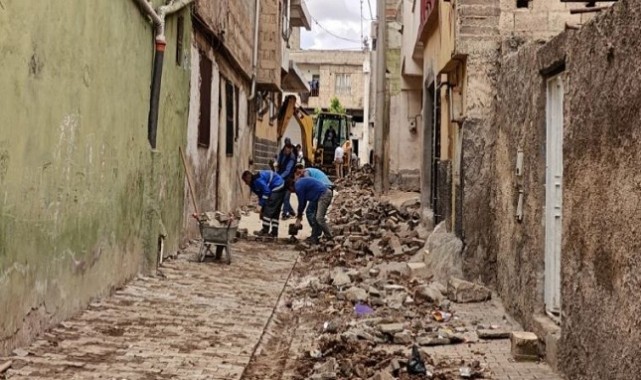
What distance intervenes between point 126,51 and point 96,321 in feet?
9.67

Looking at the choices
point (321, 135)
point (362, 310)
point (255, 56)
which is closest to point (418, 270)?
point (362, 310)

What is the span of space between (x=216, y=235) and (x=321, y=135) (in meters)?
27.5

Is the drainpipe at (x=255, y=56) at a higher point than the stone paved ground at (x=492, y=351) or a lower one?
higher

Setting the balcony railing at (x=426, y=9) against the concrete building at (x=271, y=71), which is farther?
the concrete building at (x=271, y=71)

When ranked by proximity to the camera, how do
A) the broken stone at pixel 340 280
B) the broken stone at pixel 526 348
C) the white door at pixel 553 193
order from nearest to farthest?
the broken stone at pixel 526 348 < the white door at pixel 553 193 < the broken stone at pixel 340 280

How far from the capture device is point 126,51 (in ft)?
28.0

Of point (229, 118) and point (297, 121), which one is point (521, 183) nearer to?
point (229, 118)

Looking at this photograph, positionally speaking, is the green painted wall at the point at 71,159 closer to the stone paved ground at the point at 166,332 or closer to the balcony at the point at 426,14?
the stone paved ground at the point at 166,332

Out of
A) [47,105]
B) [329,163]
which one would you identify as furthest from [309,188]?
[329,163]

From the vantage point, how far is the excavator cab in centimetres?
3650

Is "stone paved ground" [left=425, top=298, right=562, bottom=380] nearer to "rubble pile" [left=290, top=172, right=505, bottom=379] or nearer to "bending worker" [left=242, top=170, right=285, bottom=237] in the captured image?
"rubble pile" [left=290, top=172, right=505, bottom=379]

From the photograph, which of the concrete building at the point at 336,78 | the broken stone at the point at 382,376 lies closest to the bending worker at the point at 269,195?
the broken stone at the point at 382,376

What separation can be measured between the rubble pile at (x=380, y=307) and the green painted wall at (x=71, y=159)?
207cm

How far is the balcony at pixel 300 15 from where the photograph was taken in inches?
→ 1144
